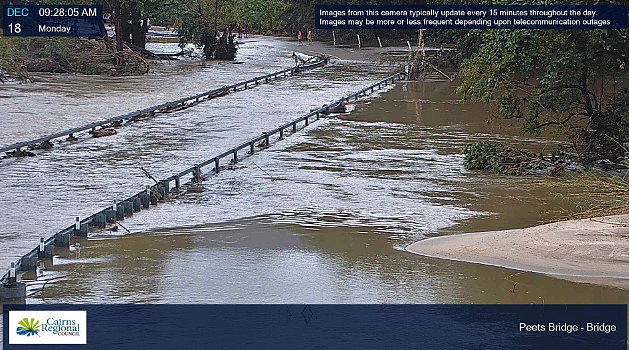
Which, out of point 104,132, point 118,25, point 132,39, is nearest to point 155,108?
point 104,132

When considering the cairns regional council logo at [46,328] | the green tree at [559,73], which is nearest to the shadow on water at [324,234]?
the cairns regional council logo at [46,328]

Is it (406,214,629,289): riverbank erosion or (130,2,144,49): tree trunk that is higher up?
(130,2,144,49): tree trunk

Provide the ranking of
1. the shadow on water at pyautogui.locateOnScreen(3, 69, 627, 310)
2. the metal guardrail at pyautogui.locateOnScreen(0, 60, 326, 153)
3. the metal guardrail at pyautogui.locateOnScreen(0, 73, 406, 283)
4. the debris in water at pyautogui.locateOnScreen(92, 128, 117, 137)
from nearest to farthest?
the shadow on water at pyautogui.locateOnScreen(3, 69, 627, 310)
the metal guardrail at pyautogui.locateOnScreen(0, 73, 406, 283)
the metal guardrail at pyautogui.locateOnScreen(0, 60, 326, 153)
the debris in water at pyautogui.locateOnScreen(92, 128, 117, 137)

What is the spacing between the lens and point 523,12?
55.0 ft

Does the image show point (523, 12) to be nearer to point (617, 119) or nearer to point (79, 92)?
point (617, 119)

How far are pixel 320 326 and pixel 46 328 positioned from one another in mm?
2393

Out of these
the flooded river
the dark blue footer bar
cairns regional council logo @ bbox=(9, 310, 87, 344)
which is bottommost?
the flooded river

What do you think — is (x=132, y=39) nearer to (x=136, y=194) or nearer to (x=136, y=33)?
(x=136, y=33)

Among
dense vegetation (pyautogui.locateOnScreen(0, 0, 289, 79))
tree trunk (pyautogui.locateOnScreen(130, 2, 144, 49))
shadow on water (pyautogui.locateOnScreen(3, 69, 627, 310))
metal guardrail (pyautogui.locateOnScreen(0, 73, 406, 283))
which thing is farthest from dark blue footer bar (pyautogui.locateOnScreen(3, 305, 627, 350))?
tree trunk (pyautogui.locateOnScreen(130, 2, 144, 49))

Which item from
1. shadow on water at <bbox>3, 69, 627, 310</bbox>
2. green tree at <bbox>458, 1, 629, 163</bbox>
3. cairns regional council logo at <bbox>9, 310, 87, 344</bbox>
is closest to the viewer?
cairns regional council logo at <bbox>9, 310, 87, 344</bbox>

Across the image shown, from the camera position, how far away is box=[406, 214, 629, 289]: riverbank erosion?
10.6 metres
